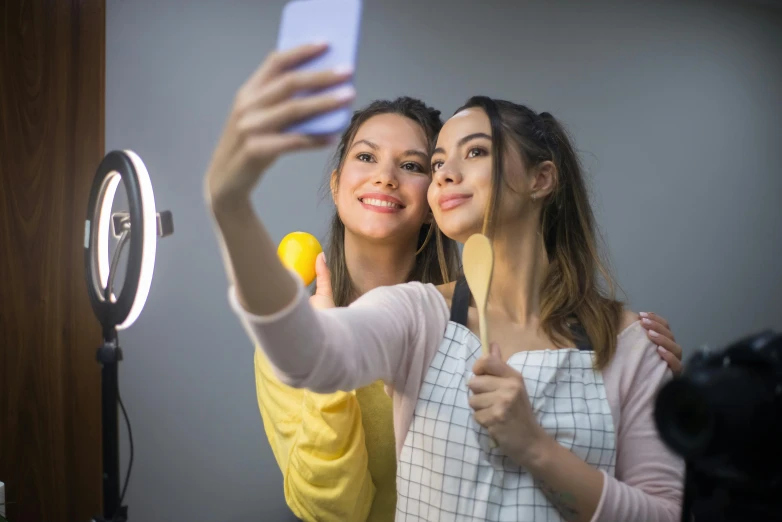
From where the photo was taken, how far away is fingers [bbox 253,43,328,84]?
0.61 metres

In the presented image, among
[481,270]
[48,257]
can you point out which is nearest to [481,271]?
[481,270]

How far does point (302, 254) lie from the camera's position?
134 centimetres

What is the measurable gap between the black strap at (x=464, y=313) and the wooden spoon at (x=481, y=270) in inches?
3.9

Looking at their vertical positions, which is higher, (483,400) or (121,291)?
(121,291)

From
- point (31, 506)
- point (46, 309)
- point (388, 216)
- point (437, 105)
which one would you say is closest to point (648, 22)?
point (437, 105)

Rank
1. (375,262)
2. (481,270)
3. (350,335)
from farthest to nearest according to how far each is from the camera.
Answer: (375,262) → (481,270) → (350,335)

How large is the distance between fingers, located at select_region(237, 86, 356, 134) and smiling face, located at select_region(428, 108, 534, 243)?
1.58 ft

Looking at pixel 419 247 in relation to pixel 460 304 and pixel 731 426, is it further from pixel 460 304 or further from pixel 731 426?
pixel 731 426

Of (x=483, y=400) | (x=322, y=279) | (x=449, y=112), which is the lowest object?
(x=483, y=400)

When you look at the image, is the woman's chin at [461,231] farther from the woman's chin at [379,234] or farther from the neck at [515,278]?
the woman's chin at [379,234]

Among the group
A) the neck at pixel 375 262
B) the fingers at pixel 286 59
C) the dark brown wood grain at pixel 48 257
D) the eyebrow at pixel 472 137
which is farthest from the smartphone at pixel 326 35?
the dark brown wood grain at pixel 48 257

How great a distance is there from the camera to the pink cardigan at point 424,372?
0.79 meters

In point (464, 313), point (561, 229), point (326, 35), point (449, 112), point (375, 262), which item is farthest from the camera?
point (449, 112)

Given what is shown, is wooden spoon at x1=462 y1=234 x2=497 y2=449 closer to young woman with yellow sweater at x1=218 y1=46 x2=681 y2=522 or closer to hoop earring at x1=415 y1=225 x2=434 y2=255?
young woman with yellow sweater at x1=218 y1=46 x2=681 y2=522
